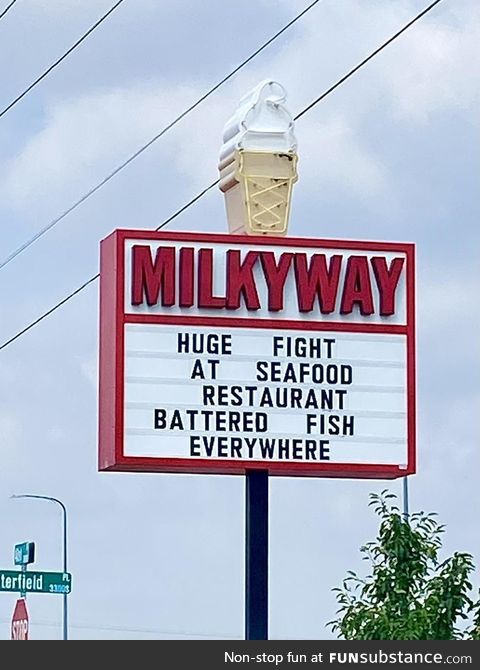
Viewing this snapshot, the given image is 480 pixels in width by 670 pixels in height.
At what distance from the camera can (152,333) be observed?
1877cm

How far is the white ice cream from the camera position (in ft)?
63.9

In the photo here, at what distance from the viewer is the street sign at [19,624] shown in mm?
25234

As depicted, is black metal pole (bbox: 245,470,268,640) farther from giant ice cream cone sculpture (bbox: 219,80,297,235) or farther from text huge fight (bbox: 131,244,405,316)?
giant ice cream cone sculpture (bbox: 219,80,297,235)

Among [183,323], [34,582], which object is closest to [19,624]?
[34,582]

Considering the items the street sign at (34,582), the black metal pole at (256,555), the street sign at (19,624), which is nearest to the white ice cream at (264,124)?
the black metal pole at (256,555)

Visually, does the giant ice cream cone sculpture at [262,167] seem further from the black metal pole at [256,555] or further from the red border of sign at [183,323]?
the black metal pole at [256,555]

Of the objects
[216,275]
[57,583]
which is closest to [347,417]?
[216,275]

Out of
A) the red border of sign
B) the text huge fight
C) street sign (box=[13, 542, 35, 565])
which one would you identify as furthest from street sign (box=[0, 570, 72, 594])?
the text huge fight

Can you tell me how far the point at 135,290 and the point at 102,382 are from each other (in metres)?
0.88

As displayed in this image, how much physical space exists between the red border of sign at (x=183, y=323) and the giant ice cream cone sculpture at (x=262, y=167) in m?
0.43

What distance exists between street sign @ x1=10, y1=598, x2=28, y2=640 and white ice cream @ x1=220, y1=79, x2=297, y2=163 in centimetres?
781

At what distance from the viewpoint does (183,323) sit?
18.8 metres

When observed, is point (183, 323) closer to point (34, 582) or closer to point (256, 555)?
point (256, 555)

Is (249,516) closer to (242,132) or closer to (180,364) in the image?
(180,364)
